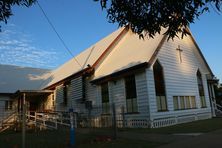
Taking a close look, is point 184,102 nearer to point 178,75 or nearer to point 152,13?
point 178,75

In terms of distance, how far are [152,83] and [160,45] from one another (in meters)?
3.16

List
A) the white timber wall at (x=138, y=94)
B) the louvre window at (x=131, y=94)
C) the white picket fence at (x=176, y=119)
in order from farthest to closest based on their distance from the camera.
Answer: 1. the louvre window at (x=131, y=94)
2. the white timber wall at (x=138, y=94)
3. the white picket fence at (x=176, y=119)

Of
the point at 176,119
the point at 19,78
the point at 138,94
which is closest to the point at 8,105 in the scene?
the point at 19,78

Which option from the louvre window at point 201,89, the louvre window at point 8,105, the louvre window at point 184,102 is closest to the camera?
the louvre window at point 184,102

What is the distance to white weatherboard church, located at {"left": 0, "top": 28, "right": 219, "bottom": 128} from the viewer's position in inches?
706

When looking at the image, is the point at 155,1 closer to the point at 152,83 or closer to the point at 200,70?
the point at 152,83

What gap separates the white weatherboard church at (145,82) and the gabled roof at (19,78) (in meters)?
6.95

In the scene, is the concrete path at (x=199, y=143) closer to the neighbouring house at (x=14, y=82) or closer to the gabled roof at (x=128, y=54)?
the gabled roof at (x=128, y=54)

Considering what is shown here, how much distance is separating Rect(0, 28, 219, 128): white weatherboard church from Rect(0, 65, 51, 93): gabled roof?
22.8 ft

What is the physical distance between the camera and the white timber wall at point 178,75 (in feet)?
59.1

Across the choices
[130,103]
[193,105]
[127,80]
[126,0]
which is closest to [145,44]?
[127,80]

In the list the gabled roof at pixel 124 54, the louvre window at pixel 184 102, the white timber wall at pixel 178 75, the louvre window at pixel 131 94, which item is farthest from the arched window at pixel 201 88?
the louvre window at pixel 131 94

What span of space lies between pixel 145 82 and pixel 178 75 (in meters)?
4.61

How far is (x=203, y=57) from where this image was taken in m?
25.0
